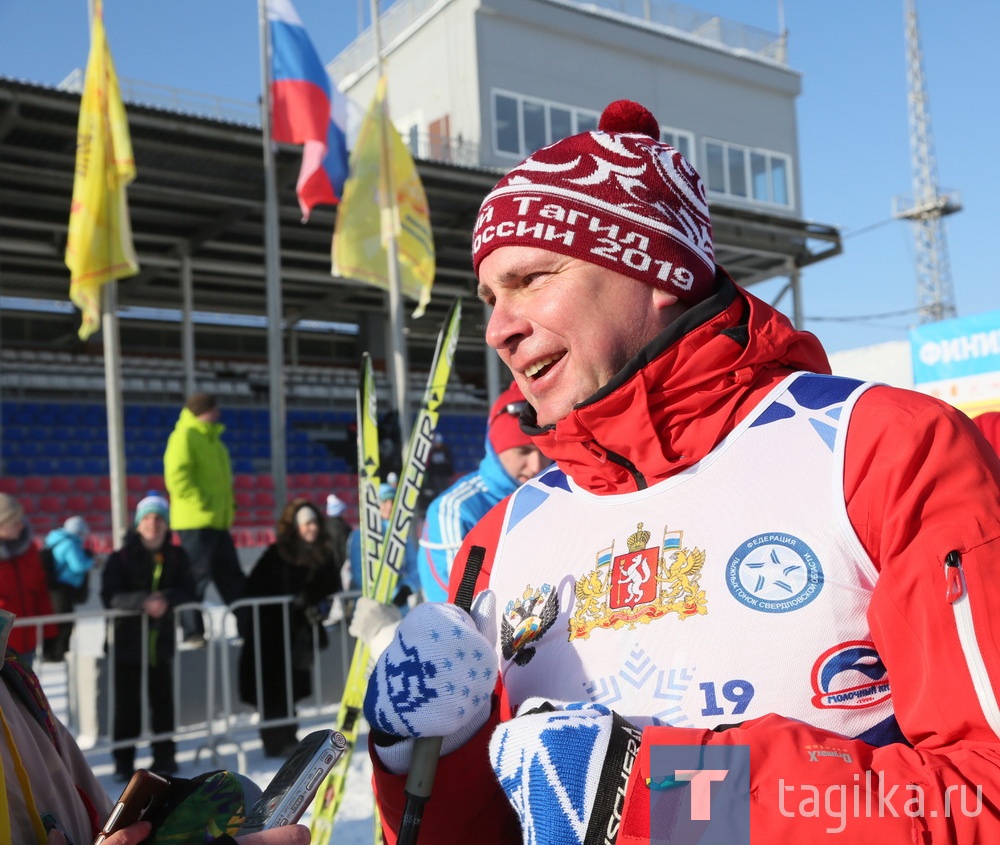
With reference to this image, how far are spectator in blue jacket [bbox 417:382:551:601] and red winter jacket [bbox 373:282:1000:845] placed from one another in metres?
2.42

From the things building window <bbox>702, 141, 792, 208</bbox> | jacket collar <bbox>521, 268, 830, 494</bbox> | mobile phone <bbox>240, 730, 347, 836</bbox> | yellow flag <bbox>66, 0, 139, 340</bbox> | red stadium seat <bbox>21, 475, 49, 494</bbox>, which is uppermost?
building window <bbox>702, 141, 792, 208</bbox>

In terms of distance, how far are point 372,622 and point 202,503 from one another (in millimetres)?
4954

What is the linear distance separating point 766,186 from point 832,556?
24591mm

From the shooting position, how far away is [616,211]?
1.51 meters

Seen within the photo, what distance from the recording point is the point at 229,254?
65.4 feet

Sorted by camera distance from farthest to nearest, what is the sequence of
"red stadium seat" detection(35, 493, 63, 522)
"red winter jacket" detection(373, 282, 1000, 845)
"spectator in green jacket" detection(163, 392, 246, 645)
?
"red stadium seat" detection(35, 493, 63, 522) < "spectator in green jacket" detection(163, 392, 246, 645) < "red winter jacket" detection(373, 282, 1000, 845)

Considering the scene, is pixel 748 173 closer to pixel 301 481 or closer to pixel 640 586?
pixel 301 481

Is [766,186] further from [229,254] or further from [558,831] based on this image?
[558,831]

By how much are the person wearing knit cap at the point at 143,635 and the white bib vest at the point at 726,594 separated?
478cm

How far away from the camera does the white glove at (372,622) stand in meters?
3.25

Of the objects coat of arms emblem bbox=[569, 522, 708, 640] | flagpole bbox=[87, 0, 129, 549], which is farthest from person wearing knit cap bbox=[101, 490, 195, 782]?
coat of arms emblem bbox=[569, 522, 708, 640]

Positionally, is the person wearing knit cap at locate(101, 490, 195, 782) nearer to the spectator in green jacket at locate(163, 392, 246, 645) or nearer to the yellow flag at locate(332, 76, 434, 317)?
the spectator in green jacket at locate(163, 392, 246, 645)

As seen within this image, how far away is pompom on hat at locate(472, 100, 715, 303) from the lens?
1513mm

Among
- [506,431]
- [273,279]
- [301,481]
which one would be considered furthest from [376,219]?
[301,481]
